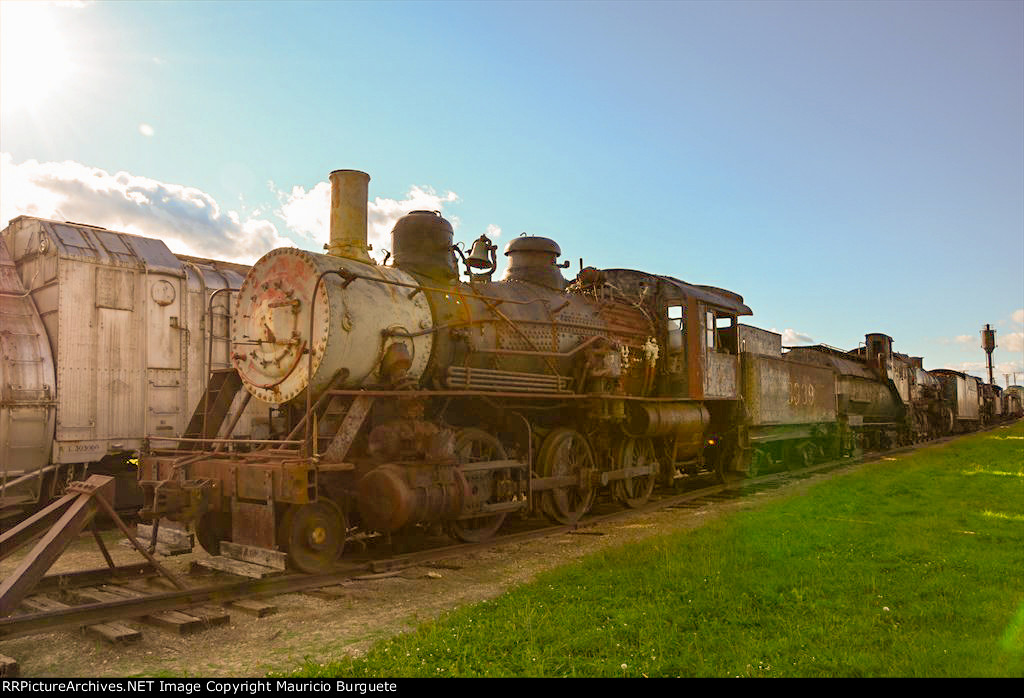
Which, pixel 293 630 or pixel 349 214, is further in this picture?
pixel 349 214

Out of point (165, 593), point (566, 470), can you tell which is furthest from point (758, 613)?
point (566, 470)

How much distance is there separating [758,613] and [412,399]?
13.8ft

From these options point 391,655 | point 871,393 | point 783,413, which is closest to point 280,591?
point 391,655

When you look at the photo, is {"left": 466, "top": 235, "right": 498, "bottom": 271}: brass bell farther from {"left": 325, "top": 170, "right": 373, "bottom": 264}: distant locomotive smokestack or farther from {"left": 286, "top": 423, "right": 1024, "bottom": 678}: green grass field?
{"left": 286, "top": 423, "right": 1024, "bottom": 678}: green grass field

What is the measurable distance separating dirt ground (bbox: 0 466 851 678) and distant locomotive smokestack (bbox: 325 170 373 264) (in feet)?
12.9

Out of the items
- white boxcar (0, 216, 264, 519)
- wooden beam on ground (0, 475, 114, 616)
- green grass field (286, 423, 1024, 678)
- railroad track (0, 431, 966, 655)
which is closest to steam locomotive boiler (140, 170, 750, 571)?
railroad track (0, 431, 966, 655)

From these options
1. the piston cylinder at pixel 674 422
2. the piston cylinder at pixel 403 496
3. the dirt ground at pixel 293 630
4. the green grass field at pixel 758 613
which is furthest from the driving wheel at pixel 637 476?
the piston cylinder at pixel 403 496

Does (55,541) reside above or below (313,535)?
above

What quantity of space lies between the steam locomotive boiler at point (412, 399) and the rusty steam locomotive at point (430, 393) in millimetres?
25

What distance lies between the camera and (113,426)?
11102 mm

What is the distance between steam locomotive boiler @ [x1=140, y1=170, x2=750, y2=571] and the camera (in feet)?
25.0

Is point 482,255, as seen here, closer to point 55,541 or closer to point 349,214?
point 349,214

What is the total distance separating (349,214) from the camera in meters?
9.54

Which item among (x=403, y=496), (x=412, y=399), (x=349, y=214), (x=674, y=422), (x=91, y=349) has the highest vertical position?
(x=349, y=214)
